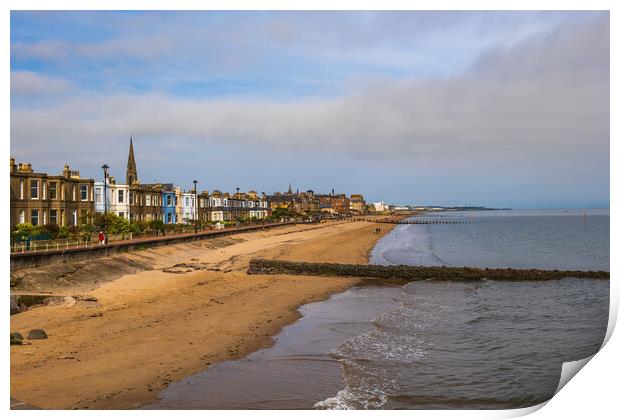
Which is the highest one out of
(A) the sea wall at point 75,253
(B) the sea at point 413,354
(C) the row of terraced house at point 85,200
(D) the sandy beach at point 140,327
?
(C) the row of terraced house at point 85,200

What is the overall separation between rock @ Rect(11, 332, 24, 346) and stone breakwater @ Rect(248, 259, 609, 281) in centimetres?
2193

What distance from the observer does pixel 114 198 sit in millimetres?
58688

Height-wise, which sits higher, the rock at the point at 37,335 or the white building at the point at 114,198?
the white building at the point at 114,198

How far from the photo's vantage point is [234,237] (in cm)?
7112

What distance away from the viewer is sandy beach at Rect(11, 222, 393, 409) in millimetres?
13430

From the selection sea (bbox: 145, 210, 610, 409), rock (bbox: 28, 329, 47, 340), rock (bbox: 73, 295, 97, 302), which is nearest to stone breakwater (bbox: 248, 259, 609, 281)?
sea (bbox: 145, 210, 610, 409)

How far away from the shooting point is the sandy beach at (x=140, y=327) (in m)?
13.4

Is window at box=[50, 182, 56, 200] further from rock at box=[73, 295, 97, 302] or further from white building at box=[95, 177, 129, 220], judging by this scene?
rock at box=[73, 295, 97, 302]

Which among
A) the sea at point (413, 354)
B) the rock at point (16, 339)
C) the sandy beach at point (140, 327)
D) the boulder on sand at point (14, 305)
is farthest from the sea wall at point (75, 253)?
the sea at point (413, 354)

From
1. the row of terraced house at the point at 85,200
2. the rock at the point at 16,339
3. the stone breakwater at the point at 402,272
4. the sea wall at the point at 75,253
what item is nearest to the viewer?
the rock at the point at 16,339

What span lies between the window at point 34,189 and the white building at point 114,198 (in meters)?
12.9

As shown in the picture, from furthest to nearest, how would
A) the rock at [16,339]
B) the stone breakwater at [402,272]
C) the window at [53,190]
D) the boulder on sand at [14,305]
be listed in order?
the window at [53,190], the stone breakwater at [402,272], the boulder on sand at [14,305], the rock at [16,339]

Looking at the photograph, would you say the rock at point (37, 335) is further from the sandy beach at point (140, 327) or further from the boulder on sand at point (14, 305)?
the boulder on sand at point (14, 305)

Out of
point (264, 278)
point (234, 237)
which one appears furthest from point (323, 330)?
point (234, 237)
